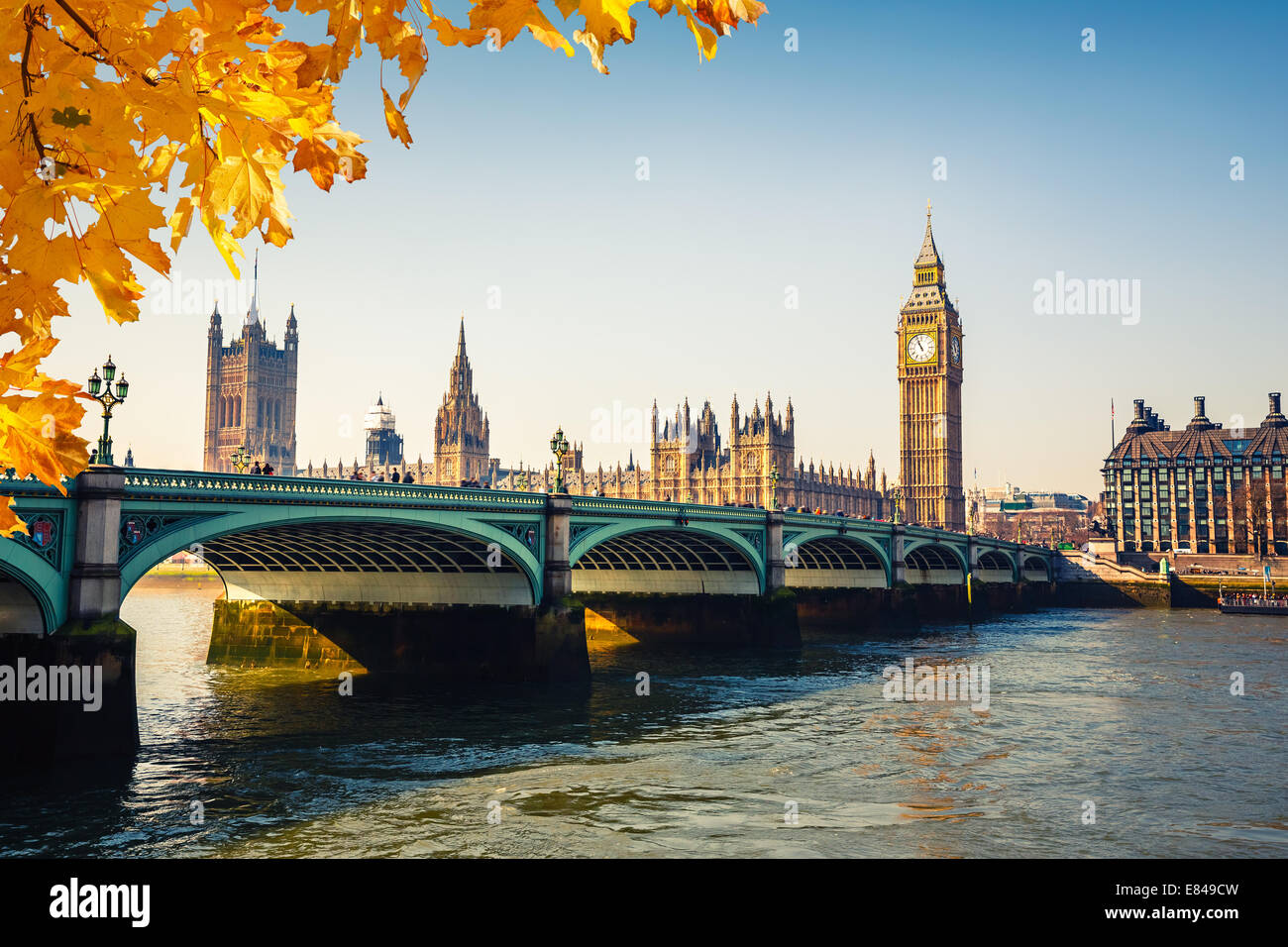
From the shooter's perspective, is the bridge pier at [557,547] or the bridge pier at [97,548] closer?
the bridge pier at [97,548]

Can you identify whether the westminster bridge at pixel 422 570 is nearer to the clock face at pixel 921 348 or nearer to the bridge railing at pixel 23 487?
the bridge railing at pixel 23 487

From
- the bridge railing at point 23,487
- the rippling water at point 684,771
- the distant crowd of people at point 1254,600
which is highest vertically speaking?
the bridge railing at point 23,487

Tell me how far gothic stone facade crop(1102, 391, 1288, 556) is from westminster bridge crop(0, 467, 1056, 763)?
7775 cm

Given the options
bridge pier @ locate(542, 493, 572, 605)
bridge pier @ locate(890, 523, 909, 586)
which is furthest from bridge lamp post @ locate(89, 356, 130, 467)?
bridge pier @ locate(890, 523, 909, 586)

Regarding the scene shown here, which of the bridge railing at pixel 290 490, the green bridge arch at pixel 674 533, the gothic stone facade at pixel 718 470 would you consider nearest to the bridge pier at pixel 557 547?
the green bridge arch at pixel 674 533

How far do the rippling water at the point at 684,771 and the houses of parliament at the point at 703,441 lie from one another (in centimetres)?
5426

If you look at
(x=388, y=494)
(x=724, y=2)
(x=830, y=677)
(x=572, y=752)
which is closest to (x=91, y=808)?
(x=572, y=752)

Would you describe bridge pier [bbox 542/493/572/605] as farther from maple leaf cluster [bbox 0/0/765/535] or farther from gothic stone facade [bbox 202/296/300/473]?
gothic stone facade [bbox 202/296/300/473]

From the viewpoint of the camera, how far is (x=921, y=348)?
13525 cm

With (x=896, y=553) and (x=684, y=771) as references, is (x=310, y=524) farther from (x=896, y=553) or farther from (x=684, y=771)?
(x=896, y=553)

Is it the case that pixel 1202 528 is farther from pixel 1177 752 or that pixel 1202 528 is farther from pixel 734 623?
pixel 1177 752

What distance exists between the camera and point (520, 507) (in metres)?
31.6

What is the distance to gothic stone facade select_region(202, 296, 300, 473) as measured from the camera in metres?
182

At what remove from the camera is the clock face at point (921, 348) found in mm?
134250
